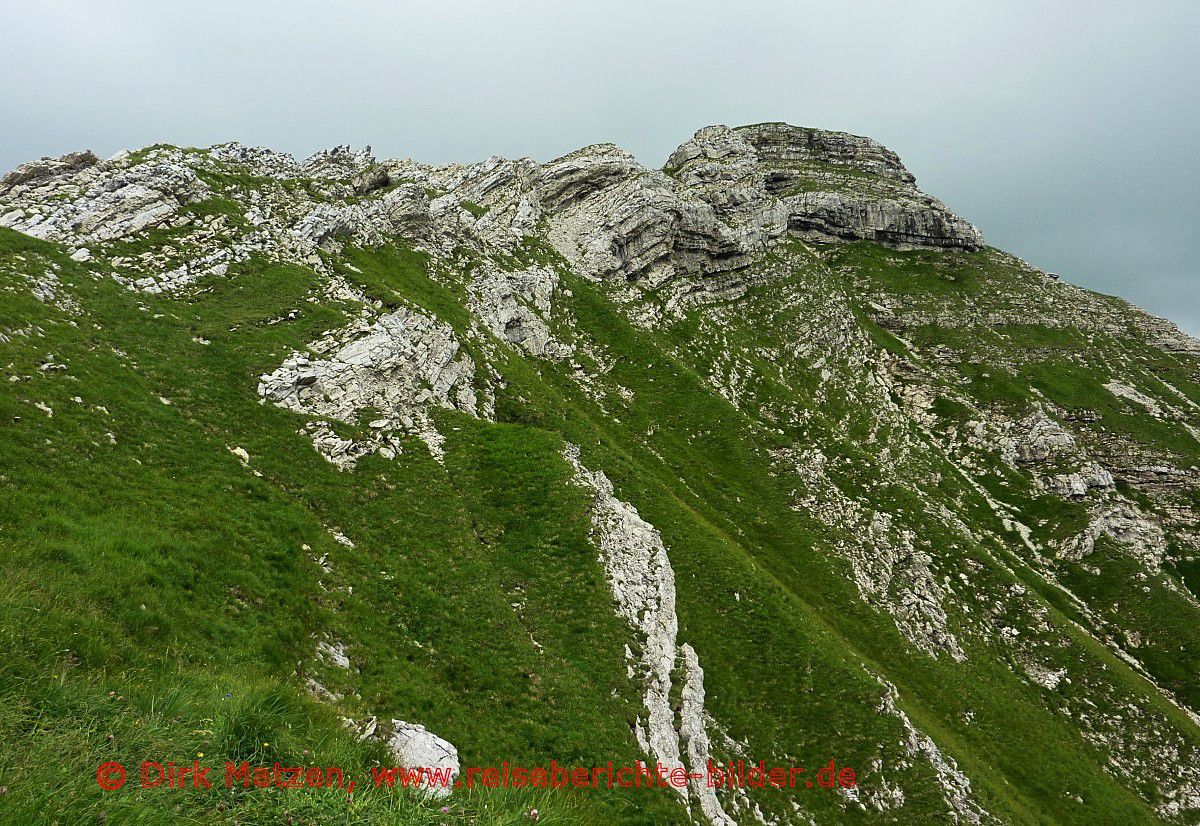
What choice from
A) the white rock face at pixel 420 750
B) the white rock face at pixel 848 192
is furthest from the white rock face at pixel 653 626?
the white rock face at pixel 848 192

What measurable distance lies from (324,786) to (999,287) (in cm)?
15302

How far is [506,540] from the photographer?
89.8ft

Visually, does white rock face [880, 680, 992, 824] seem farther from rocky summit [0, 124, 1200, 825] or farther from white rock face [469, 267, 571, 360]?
white rock face [469, 267, 571, 360]

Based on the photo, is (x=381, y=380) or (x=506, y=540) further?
(x=381, y=380)

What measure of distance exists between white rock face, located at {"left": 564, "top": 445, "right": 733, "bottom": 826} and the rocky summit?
22cm

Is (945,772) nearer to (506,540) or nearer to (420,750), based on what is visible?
(506,540)

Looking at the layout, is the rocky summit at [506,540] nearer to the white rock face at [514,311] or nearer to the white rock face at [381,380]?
the white rock face at [381,380]

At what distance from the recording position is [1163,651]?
51156 millimetres

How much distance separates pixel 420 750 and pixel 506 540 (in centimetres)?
1470

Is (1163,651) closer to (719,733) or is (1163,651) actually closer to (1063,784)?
(1063,784)

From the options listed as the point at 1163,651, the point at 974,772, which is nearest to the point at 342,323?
the point at 974,772

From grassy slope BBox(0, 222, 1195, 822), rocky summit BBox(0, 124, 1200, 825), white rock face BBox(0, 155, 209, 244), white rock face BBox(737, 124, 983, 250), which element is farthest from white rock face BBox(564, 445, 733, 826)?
white rock face BBox(737, 124, 983, 250)

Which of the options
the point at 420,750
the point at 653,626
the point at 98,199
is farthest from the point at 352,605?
the point at 98,199

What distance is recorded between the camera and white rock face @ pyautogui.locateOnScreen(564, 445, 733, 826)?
20.7 metres
